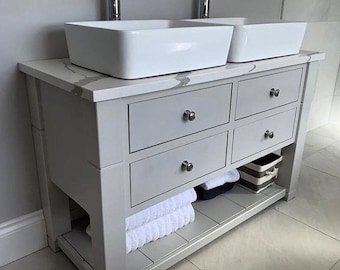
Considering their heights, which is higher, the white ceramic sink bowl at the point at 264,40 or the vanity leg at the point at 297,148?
the white ceramic sink bowl at the point at 264,40

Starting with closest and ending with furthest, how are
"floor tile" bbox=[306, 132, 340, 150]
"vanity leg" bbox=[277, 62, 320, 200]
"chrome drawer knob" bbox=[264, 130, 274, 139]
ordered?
"chrome drawer knob" bbox=[264, 130, 274, 139]
"vanity leg" bbox=[277, 62, 320, 200]
"floor tile" bbox=[306, 132, 340, 150]

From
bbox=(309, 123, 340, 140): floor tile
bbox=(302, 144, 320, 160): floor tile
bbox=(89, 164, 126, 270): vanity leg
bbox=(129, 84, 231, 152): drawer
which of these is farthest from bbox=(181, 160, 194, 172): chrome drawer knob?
bbox=(309, 123, 340, 140): floor tile

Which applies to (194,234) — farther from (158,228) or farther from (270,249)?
(270,249)

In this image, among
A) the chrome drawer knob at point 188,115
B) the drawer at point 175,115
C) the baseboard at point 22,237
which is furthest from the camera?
the baseboard at point 22,237

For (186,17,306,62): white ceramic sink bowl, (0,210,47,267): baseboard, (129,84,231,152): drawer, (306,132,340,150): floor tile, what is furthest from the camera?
(306,132,340,150): floor tile

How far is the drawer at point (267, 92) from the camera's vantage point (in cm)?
131

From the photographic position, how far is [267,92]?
1.41 meters

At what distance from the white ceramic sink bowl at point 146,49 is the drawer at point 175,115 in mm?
86

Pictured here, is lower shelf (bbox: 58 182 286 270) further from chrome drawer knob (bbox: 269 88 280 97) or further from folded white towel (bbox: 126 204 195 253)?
chrome drawer knob (bbox: 269 88 280 97)

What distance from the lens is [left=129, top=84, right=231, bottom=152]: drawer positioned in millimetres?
1022

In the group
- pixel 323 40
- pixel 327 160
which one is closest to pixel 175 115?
pixel 327 160

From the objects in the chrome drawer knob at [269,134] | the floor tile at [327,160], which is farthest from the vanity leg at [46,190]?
the floor tile at [327,160]

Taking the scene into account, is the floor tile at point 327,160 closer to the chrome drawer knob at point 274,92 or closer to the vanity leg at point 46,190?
the chrome drawer knob at point 274,92

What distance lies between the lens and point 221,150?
1.32m
